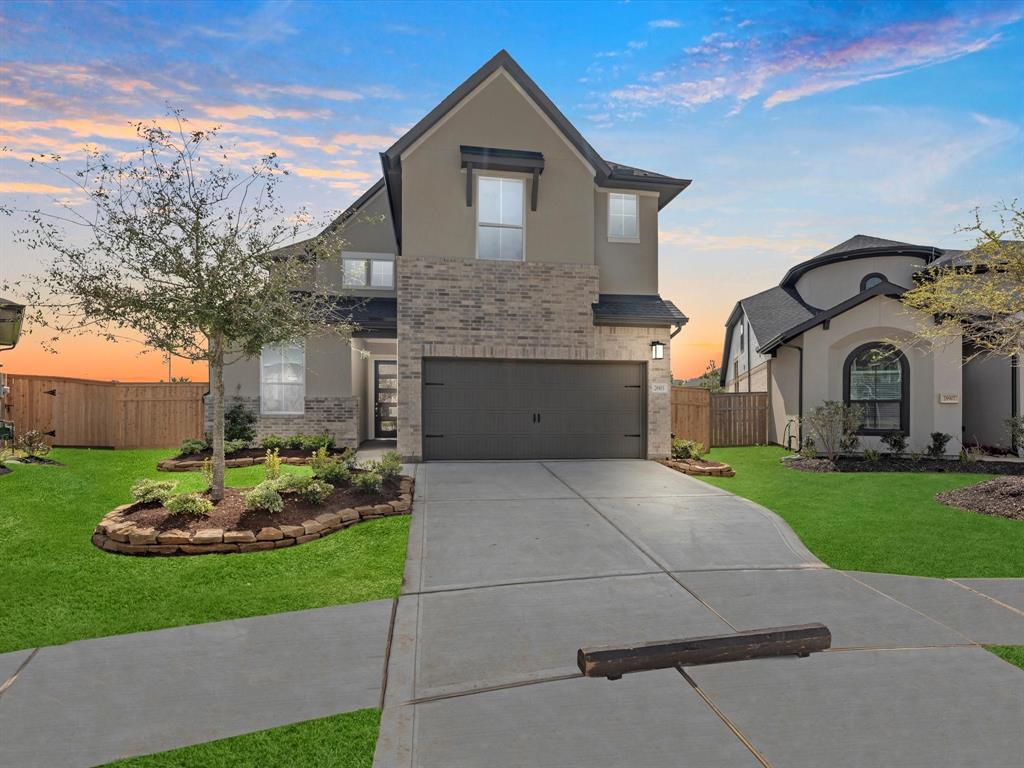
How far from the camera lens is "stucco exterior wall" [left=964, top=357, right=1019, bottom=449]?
15445 millimetres

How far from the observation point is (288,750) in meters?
2.70

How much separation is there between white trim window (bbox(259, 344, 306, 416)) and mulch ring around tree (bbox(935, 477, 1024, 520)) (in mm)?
13615

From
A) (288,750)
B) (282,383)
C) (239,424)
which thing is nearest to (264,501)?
(288,750)

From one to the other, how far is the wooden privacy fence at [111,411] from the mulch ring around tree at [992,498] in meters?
16.4

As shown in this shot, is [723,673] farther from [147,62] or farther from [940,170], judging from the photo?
[940,170]

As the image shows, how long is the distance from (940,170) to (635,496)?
1104 cm

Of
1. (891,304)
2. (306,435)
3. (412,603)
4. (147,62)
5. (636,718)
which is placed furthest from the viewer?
(891,304)

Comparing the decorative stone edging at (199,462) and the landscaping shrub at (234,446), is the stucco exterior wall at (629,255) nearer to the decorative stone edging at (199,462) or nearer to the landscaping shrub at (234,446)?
the decorative stone edging at (199,462)

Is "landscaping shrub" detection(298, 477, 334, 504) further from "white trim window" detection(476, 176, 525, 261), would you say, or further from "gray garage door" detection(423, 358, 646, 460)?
"white trim window" detection(476, 176, 525, 261)

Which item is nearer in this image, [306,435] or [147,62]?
[147,62]

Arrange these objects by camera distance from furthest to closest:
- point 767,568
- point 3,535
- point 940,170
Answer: point 940,170
point 3,535
point 767,568

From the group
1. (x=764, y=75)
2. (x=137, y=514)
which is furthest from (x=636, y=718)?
(x=764, y=75)

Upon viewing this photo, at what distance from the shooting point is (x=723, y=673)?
11.3 feet

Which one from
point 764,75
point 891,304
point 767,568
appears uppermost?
point 764,75
